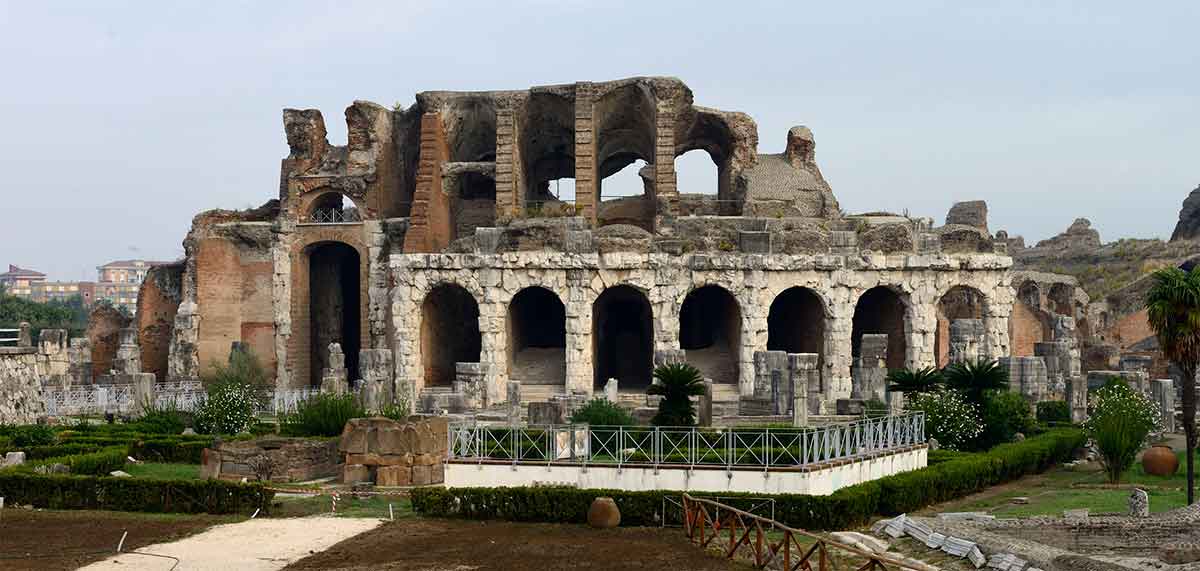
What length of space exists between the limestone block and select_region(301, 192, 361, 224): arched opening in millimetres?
22980

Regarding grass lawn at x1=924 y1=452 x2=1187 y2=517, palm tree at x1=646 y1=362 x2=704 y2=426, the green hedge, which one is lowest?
grass lawn at x1=924 y1=452 x2=1187 y2=517

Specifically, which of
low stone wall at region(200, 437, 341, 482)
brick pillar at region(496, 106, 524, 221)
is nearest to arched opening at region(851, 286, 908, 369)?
brick pillar at region(496, 106, 524, 221)

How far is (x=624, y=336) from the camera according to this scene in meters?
52.3

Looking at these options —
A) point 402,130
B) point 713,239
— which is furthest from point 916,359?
point 402,130

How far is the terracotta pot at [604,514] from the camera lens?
79.4ft

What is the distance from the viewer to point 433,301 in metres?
47.7

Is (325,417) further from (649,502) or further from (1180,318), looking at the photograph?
(1180,318)

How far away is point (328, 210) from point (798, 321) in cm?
1628

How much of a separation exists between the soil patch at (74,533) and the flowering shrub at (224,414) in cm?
1068

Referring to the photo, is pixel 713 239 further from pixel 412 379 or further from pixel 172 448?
pixel 172 448

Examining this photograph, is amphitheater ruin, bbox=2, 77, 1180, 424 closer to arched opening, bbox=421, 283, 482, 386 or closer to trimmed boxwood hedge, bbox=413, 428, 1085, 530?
arched opening, bbox=421, 283, 482, 386

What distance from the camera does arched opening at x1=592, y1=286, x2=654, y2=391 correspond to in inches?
2026

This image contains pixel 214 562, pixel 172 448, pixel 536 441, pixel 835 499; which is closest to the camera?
pixel 214 562

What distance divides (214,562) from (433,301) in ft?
87.8
